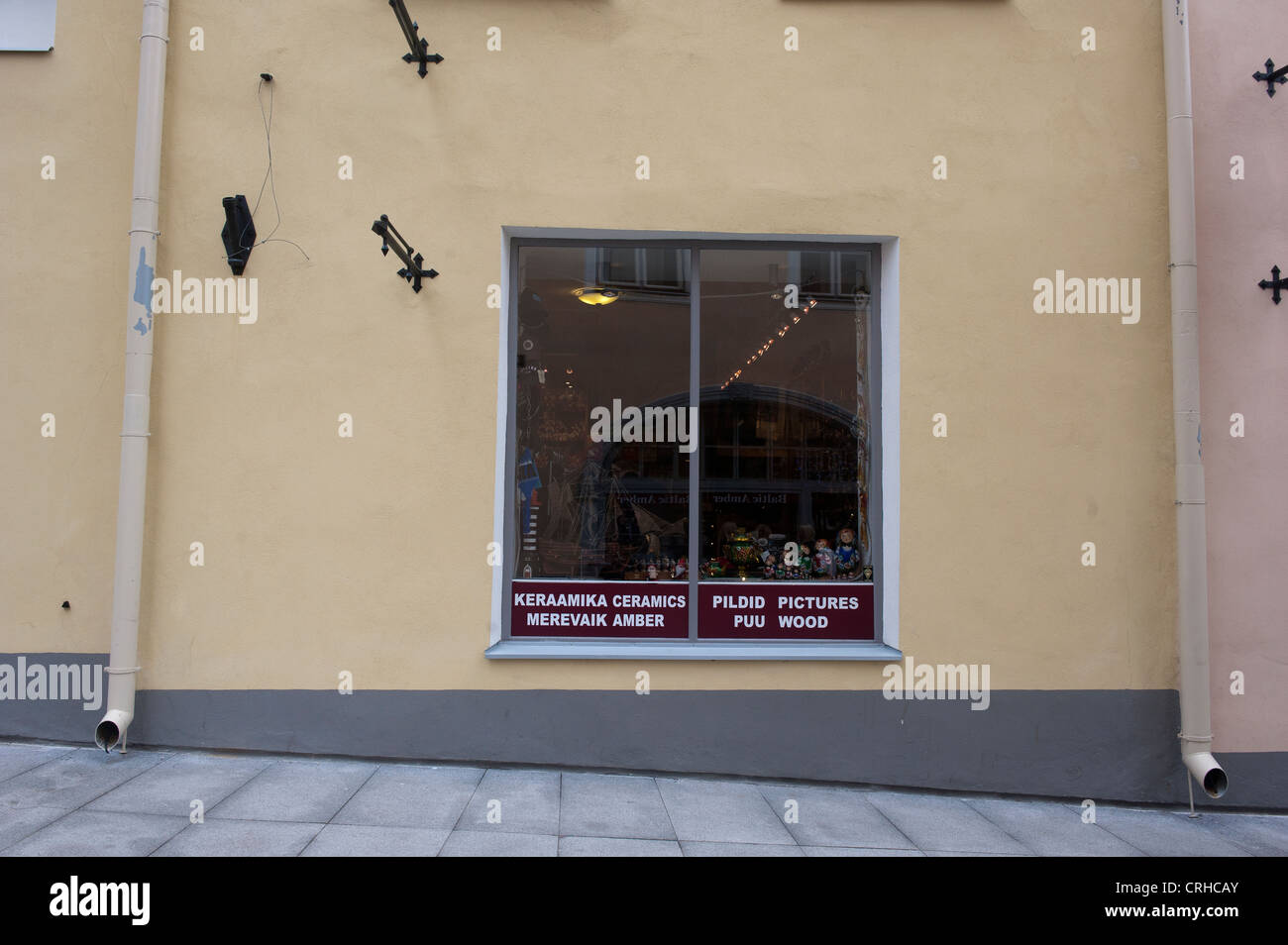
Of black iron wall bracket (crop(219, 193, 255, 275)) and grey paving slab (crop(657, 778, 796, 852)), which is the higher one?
black iron wall bracket (crop(219, 193, 255, 275))

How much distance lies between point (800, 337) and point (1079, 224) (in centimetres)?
195

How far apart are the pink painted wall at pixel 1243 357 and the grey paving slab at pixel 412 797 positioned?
4772 millimetres

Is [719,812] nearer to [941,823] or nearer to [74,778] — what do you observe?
[941,823]

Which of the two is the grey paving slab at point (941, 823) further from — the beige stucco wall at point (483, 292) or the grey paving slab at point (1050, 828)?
the beige stucco wall at point (483, 292)

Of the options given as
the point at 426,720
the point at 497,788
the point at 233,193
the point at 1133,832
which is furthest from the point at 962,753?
the point at 233,193

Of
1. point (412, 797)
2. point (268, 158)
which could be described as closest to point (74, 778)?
point (412, 797)

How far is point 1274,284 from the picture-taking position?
5.61 m

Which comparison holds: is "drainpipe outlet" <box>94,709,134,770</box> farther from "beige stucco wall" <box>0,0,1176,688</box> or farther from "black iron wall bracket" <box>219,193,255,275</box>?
"black iron wall bracket" <box>219,193,255,275</box>

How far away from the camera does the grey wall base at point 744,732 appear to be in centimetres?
537

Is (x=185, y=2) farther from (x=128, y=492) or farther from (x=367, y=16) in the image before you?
(x=128, y=492)

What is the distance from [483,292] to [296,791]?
125 inches

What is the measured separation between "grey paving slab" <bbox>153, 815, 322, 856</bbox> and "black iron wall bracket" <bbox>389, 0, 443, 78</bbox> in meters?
4.55

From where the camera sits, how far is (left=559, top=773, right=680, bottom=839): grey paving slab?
14.8ft

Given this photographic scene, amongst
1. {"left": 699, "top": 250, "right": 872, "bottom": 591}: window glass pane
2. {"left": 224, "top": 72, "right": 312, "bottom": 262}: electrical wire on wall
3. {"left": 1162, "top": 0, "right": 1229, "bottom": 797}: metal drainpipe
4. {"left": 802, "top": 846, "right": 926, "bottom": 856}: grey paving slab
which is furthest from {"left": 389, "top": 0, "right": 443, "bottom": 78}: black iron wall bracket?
{"left": 802, "top": 846, "right": 926, "bottom": 856}: grey paving slab
